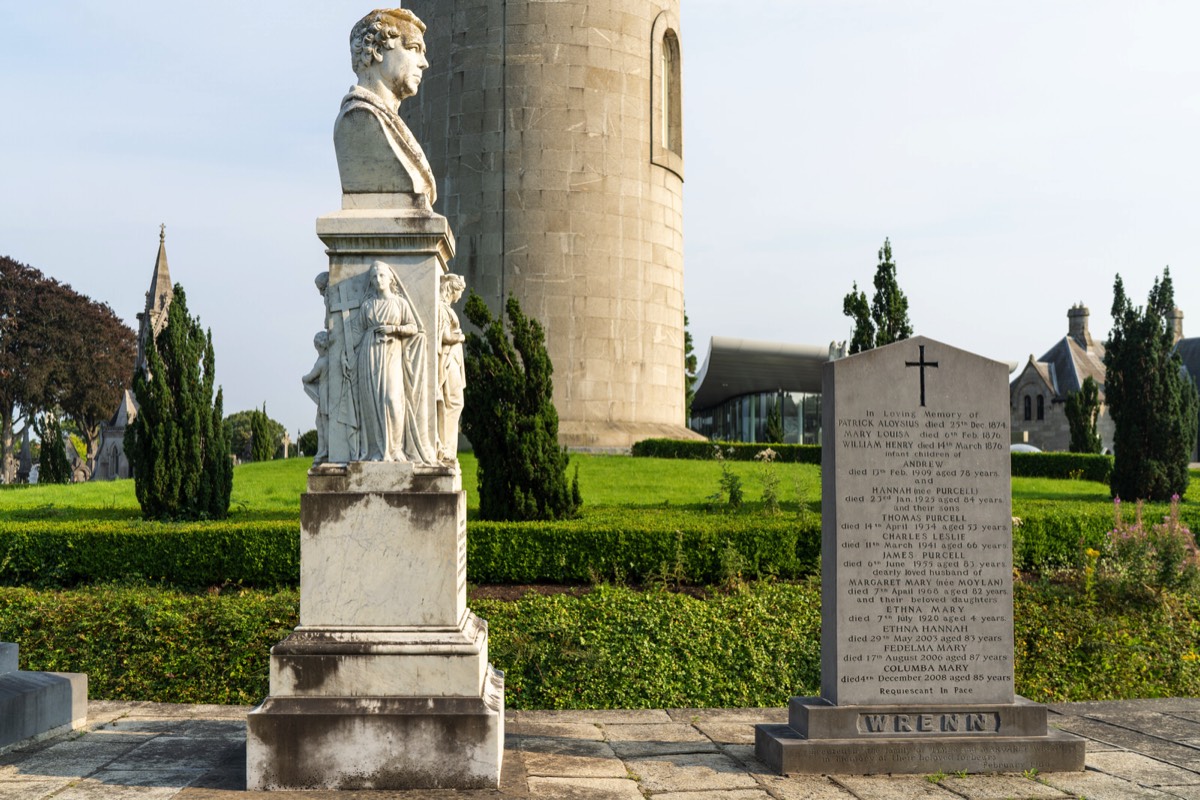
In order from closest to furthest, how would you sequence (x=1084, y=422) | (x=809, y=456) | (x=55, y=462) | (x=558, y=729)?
(x=558, y=729) < (x=809, y=456) < (x=55, y=462) < (x=1084, y=422)

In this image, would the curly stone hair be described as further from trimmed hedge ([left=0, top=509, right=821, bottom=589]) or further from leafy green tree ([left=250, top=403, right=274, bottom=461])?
leafy green tree ([left=250, top=403, right=274, bottom=461])

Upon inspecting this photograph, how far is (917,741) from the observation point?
20.2 feet

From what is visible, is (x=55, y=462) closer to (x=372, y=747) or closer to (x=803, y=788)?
(x=372, y=747)

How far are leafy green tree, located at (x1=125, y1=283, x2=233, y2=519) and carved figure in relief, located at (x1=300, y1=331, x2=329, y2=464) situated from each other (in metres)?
9.08

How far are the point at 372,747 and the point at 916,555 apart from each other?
3.34 meters

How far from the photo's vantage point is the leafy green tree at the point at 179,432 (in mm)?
14227

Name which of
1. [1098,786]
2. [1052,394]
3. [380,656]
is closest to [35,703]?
[380,656]

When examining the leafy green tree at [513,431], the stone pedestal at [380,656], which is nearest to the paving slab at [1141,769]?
the stone pedestal at [380,656]

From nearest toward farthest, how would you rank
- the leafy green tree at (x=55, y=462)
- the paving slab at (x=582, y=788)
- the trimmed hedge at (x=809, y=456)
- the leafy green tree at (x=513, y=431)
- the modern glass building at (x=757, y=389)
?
the paving slab at (x=582, y=788), the leafy green tree at (x=513, y=431), the trimmed hedge at (x=809, y=456), the leafy green tree at (x=55, y=462), the modern glass building at (x=757, y=389)

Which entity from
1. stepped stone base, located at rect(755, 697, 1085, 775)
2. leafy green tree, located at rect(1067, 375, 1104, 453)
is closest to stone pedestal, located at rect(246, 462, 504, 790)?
stepped stone base, located at rect(755, 697, 1085, 775)

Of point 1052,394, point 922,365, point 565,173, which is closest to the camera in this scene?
point 922,365

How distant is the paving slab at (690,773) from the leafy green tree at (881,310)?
14193 mm

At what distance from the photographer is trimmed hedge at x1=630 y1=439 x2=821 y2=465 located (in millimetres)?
22469

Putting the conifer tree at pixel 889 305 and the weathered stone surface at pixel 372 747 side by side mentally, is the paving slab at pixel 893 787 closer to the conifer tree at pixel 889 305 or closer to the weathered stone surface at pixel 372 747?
the weathered stone surface at pixel 372 747
